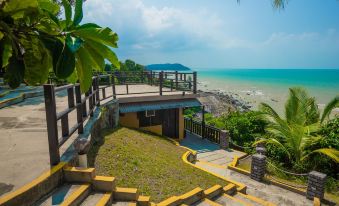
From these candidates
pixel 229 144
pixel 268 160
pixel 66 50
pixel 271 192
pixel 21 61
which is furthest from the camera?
pixel 229 144

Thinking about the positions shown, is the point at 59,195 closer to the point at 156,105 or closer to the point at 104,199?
the point at 104,199

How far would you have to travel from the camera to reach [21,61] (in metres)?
1.30

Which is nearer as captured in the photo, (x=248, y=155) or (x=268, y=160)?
(x=268, y=160)

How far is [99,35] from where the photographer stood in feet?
3.77

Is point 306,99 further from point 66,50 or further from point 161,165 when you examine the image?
point 66,50

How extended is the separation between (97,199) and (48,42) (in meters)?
3.06

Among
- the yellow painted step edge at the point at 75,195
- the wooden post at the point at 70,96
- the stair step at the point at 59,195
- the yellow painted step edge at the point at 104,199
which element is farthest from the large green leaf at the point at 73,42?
the wooden post at the point at 70,96

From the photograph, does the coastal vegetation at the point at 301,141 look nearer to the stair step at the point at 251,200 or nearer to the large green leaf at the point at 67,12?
the stair step at the point at 251,200

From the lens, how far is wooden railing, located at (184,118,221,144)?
12641 millimetres

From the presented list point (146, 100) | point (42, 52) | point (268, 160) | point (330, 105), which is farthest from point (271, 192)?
point (42, 52)

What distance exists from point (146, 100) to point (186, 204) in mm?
6471

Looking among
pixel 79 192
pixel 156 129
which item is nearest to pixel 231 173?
pixel 156 129

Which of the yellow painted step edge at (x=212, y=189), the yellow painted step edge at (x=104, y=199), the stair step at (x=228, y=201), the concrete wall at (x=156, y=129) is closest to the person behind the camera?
the yellow painted step edge at (x=104, y=199)

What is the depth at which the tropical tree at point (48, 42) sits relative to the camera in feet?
3.67
